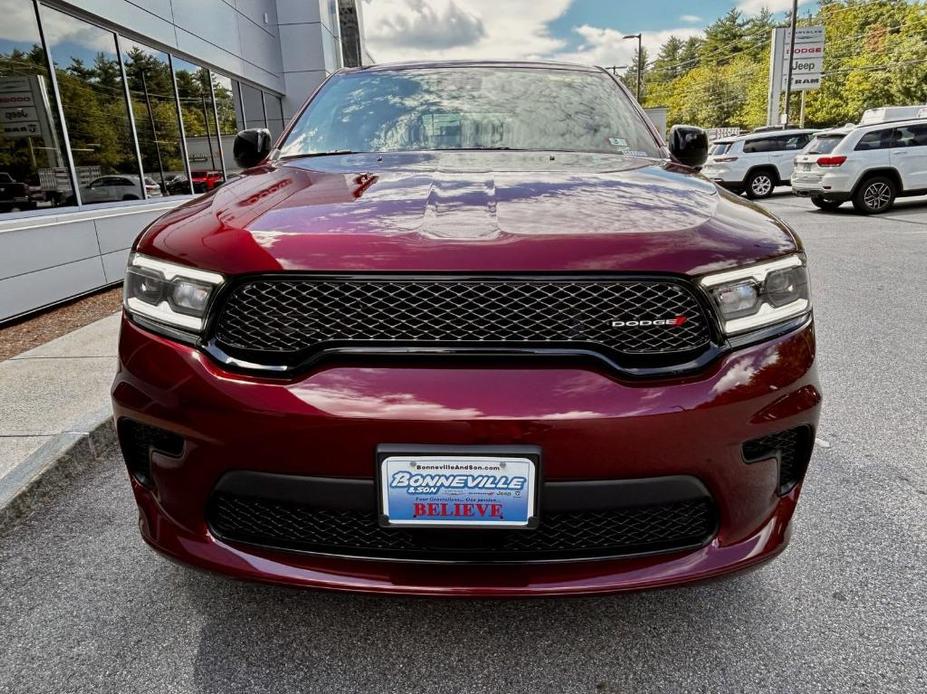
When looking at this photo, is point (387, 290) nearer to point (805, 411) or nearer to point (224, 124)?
point (805, 411)

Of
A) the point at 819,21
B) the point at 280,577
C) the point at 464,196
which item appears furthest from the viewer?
the point at 819,21

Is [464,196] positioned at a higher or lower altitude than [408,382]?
higher

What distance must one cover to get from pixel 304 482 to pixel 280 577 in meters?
0.26

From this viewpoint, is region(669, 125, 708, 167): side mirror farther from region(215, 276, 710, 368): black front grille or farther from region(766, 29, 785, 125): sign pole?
region(766, 29, 785, 125): sign pole

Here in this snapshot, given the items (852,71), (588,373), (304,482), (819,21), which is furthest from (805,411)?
(819,21)

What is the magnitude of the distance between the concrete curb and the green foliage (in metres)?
54.6

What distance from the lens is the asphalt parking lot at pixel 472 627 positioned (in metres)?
1.64

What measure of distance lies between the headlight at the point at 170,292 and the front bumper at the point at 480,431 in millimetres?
63

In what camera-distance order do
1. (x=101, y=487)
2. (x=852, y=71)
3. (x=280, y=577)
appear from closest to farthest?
(x=280, y=577)
(x=101, y=487)
(x=852, y=71)

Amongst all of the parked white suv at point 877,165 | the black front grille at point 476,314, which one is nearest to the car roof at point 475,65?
the black front grille at point 476,314

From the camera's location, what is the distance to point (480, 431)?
1.35m

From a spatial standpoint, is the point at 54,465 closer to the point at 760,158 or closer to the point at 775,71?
the point at 760,158

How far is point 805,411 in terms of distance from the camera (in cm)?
154

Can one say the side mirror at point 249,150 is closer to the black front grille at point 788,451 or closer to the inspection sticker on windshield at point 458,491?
the inspection sticker on windshield at point 458,491
